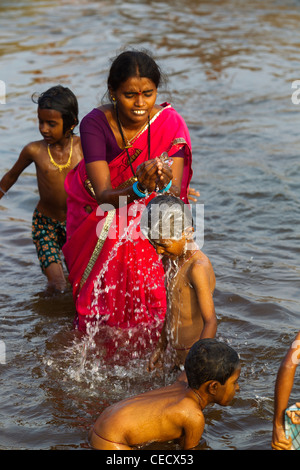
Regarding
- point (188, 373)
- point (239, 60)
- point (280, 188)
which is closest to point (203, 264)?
point (188, 373)

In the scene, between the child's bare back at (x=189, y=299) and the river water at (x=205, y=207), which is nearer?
the child's bare back at (x=189, y=299)

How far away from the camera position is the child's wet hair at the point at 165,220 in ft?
13.0

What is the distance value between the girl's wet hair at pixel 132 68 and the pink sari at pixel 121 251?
42cm

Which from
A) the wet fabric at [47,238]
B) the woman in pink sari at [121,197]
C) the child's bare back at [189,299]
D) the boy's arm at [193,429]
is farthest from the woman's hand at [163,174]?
the wet fabric at [47,238]

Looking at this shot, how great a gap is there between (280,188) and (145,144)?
3.59 m

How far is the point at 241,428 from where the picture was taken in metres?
4.11

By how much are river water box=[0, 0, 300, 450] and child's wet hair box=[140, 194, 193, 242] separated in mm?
1055

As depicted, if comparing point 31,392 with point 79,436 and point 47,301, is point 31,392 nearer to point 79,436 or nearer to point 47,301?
point 79,436


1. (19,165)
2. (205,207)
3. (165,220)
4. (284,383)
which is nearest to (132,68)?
(165,220)

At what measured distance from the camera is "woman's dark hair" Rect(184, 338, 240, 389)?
11.6ft

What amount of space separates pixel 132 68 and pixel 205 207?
3.57m

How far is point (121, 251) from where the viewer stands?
494 cm

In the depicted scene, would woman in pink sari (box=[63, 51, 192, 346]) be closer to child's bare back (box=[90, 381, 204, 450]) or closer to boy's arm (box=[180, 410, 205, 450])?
child's bare back (box=[90, 381, 204, 450])

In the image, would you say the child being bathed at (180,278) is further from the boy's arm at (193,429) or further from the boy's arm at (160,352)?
the boy's arm at (193,429)
